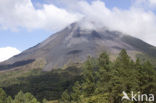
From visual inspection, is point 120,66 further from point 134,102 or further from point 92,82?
point 92,82

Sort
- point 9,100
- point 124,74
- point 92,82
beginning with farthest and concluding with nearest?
point 9,100
point 92,82
point 124,74

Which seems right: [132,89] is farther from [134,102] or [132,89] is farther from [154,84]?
[154,84]

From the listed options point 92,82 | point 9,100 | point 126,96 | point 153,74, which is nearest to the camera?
point 126,96

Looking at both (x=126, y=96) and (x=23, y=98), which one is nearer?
(x=126, y=96)

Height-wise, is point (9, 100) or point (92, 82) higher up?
point (92, 82)

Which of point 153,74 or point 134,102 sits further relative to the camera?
point 153,74

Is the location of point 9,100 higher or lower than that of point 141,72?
lower

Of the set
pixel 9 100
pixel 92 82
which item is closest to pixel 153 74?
pixel 92 82

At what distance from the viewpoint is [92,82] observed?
156 ft

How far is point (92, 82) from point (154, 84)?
14144 millimetres

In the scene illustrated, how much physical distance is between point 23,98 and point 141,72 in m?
67.2

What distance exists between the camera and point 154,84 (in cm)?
3812

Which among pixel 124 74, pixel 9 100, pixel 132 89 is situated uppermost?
pixel 124 74

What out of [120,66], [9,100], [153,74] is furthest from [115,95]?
[9,100]
